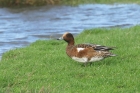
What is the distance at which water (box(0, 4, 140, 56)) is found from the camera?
719 inches

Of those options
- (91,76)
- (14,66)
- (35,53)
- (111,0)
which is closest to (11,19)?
(111,0)

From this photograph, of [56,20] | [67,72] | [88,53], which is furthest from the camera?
[56,20]

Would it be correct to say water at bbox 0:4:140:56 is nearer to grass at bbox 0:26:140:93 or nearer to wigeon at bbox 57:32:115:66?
grass at bbox 0:26:140:93

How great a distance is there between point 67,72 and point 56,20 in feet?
43.2

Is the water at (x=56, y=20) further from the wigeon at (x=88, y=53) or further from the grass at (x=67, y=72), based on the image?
the wigeon at (x=88, y=53)

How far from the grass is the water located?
570cm

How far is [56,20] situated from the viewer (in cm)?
2189

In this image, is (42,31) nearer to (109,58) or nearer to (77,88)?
(109,58)

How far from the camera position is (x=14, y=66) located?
31.6 ft

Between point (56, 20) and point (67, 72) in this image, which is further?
point (56, 20)

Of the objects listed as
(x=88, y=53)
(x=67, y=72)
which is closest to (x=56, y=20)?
(x=88, y=53)

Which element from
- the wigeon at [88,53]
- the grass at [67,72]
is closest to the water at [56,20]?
the grass at [67,72]

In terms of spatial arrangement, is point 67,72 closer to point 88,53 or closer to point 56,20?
point 88,53

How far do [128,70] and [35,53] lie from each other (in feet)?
10.00
